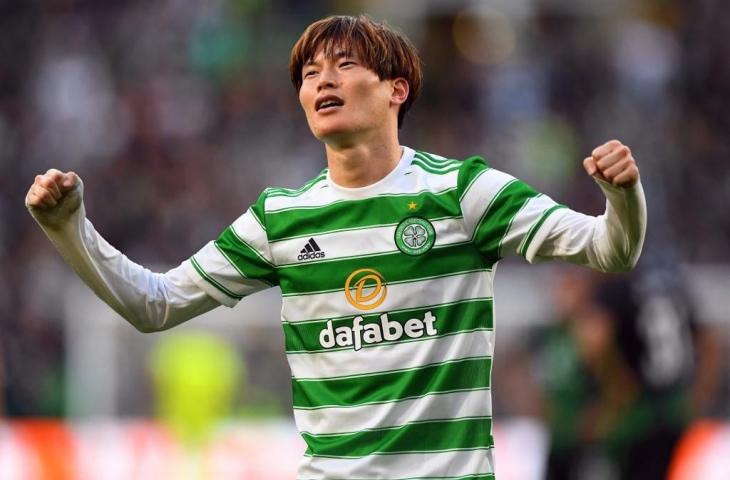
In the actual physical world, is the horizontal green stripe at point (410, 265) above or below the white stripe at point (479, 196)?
below

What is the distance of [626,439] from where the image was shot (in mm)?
7660

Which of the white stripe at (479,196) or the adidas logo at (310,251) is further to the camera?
the adidas logo at (310,251)

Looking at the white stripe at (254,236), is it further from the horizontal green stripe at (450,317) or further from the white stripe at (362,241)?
the horizontal green stripe at (450,317)

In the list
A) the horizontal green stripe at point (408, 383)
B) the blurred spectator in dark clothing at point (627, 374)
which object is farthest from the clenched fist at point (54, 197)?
the blurred spectator in dark clothing at point (627, 374)

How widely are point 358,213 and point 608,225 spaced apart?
2.43 ft

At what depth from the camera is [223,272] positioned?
440 centimetres

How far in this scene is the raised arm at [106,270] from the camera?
4055 millimetres

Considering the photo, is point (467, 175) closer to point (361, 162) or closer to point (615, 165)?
point (361, 162)

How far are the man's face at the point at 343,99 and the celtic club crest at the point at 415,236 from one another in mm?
293

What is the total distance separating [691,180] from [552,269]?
3.43 meters

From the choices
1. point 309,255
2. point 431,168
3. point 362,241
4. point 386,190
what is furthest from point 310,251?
point 431,168

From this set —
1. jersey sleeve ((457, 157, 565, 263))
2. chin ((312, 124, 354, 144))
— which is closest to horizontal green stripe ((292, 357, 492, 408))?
jersey sleeve ((457, 157, 565, 263))

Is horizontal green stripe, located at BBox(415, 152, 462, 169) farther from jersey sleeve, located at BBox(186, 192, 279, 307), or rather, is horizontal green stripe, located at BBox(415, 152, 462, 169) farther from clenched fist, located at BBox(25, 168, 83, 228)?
clenched fist, located at BBox(25, 168, 83, 228)

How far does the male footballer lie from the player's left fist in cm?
12
